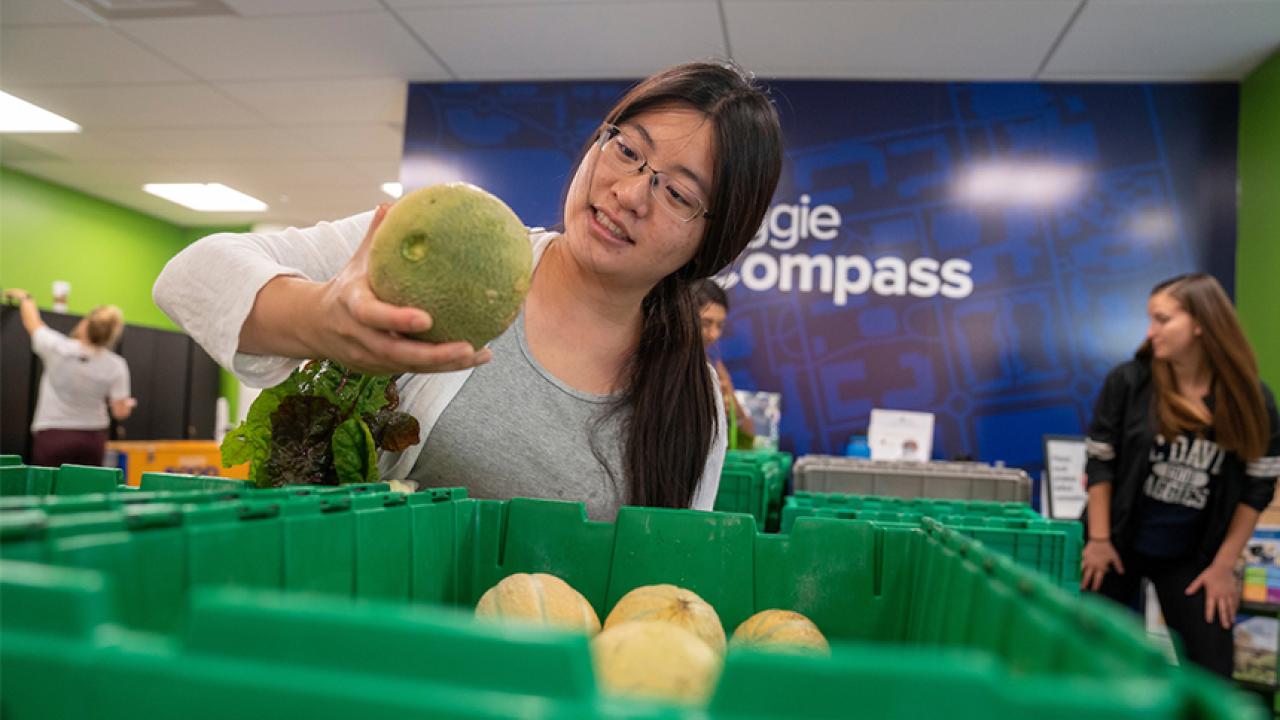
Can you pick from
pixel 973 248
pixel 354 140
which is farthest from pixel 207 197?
pixel 973 248

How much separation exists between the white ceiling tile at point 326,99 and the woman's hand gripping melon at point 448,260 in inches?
186

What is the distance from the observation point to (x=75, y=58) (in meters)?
4.70

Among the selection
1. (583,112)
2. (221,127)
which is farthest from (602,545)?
(221,127)

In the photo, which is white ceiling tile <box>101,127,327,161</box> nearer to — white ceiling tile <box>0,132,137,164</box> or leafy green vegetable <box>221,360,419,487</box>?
white ceiling tile <box>0,132,137,164</box>

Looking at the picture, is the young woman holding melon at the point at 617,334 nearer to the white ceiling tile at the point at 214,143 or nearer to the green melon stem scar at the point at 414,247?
the green melon stem scar at the point at 414,247

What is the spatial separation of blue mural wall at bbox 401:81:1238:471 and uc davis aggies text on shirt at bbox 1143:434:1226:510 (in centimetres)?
160

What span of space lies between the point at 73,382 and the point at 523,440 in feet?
18.7

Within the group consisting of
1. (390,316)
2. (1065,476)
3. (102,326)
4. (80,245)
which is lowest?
(1065,476)

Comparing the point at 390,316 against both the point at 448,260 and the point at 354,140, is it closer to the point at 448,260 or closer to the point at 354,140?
the point at 448,260

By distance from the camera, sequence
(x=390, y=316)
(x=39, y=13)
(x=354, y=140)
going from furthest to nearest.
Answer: (x=354, y=140)
(x=39, y=13)
(x=390, y=316)

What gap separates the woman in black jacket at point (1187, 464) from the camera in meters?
2.78

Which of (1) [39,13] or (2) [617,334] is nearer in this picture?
(2) [617,334]

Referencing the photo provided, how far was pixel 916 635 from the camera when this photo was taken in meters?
0.71

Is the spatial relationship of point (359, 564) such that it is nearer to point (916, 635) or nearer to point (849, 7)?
point (916, 635)
